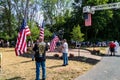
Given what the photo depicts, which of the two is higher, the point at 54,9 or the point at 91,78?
the point at 54,9

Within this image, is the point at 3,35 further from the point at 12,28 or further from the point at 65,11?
the point at 65,11

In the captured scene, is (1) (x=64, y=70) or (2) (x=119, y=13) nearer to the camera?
(1) (x=64, y=70)

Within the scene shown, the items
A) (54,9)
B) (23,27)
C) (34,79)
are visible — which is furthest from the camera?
(54,9)

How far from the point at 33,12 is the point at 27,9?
4714 millimetres

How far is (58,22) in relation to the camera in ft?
250

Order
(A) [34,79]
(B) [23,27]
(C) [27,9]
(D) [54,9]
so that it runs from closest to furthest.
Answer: (A) [34,79] → (B) [23,27] → (C) [27,9] → (D) [54,9]

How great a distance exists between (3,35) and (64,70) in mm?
54762

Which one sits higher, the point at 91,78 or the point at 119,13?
the point at 119,13

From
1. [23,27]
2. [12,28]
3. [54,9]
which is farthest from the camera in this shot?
[54,9]

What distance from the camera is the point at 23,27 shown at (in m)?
16.5

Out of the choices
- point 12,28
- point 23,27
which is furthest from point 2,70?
point 12,28

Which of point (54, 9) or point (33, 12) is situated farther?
point (54, 9)

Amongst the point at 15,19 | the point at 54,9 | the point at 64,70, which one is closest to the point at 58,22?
the point at 54,9

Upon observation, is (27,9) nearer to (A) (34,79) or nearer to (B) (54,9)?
(B) (54,9)
